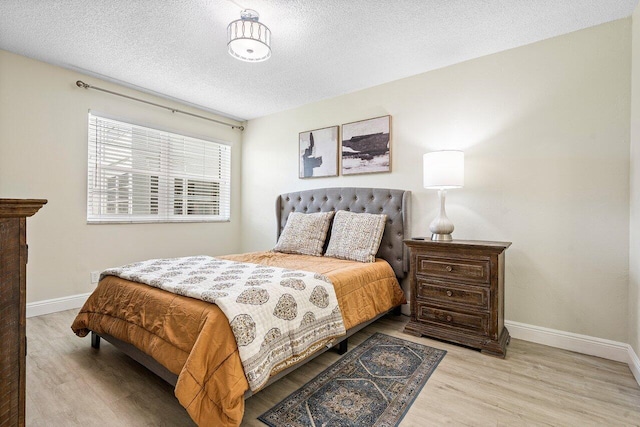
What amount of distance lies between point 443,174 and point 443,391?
1.55 m

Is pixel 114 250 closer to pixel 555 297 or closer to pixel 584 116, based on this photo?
pixel 555 297

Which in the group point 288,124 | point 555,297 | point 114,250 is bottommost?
point 555,297

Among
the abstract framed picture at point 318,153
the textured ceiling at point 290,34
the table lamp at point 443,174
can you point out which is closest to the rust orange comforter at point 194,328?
the table lamp at point 443,174

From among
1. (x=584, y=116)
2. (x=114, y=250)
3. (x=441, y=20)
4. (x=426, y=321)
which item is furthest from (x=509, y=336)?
(x=114, y=250)

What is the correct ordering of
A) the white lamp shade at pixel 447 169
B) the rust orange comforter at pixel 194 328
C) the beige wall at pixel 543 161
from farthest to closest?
1. the white lamp shade at pixel 447 169
2. the beige wall at pixel 543 161
3. the rust orange comforter at pixel 194 328

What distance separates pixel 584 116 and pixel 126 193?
4.41 metres

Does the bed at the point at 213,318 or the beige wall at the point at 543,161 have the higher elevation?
the beige wall at the point at 543,161

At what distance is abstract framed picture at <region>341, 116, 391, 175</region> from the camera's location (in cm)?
325

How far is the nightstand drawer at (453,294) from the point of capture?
2260 millimetres

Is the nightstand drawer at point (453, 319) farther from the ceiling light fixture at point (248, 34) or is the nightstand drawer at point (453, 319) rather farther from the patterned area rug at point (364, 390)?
the ceiling light fixture at point (248, 34)

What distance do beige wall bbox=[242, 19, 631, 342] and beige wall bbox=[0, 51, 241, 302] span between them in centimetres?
314

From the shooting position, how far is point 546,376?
192 cm

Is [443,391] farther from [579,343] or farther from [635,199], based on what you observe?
[635,199]

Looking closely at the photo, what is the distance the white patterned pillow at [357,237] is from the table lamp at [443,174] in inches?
21.2
